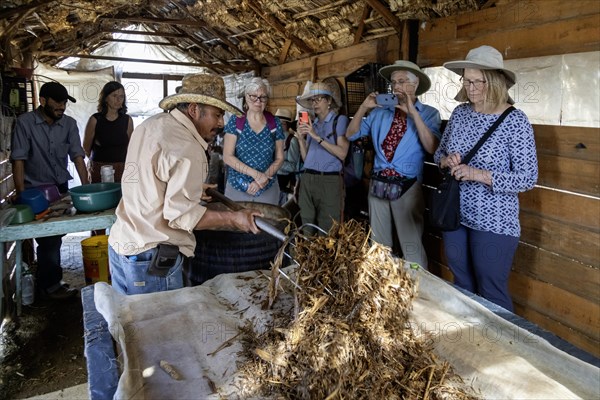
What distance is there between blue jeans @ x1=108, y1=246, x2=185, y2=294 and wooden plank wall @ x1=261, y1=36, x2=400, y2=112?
10.7 feet

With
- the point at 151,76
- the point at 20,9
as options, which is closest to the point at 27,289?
the point at 20,9

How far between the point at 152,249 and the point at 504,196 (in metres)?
2.00

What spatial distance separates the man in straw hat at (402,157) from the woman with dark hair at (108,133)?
280 centimetres

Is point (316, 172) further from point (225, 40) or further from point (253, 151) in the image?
point (225, 40)

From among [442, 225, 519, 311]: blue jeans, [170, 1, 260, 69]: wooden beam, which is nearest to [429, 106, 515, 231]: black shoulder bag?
[442, 225, 519, 311]: blue jeans

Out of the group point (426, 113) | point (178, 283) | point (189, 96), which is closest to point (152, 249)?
point (178, 283)

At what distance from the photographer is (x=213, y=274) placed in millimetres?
2764

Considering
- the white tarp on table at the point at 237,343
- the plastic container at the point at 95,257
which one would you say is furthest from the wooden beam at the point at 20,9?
the white tarp on table at the point at 237,343

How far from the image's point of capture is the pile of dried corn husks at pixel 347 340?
1281 millimetres

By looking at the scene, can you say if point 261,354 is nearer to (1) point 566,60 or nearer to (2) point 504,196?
(2) point 504,196

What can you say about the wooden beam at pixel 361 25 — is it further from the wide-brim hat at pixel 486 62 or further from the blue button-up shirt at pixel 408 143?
the wide-brim hat at pixel 486 62

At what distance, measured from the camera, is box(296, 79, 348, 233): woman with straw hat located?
3945mm

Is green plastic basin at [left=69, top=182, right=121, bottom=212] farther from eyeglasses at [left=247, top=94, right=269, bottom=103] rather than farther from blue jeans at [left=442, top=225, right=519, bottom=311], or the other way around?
blue jeans at [left=442, top=225, right=519, bottom=311]

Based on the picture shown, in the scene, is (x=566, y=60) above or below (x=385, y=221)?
above
